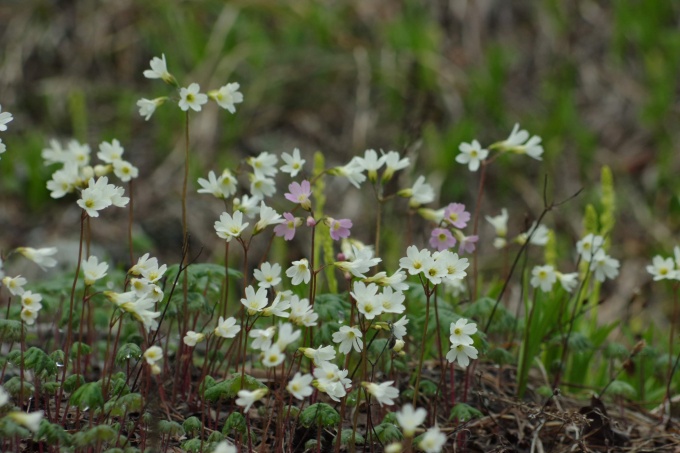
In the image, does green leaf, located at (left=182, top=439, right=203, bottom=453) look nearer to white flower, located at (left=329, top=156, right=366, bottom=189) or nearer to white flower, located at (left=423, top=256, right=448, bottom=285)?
white flower, located at (left=423, top=256, right=448, bottom=285)

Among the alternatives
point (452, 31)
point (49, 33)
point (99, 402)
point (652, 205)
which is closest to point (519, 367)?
point (99, 402)

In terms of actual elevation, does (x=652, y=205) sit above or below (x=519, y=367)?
above

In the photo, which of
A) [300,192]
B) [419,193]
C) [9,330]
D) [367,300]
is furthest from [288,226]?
[9,330]

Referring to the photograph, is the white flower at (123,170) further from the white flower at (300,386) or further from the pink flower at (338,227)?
the white flower at (300,386)

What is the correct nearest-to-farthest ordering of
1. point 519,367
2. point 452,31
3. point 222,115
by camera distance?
point 519,367
point 222,115
point 452,31

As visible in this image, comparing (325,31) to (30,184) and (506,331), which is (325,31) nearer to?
(30,184)

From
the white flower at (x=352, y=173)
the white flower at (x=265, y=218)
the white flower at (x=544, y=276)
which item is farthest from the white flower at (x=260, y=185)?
the white flower at (x=544, y=276)

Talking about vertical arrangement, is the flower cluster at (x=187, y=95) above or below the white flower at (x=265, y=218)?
above
